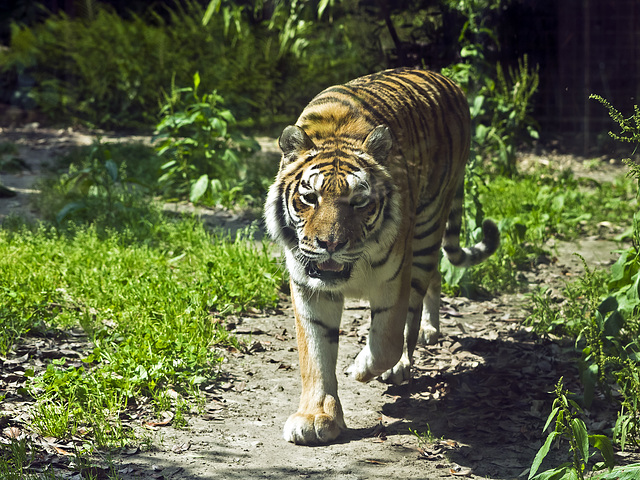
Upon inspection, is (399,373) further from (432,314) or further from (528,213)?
(528,213)

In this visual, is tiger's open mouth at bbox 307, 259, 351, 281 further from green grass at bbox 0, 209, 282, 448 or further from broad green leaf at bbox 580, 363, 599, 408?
broad green leaf at bbox 580, 363, 599, 408

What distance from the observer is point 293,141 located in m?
2.98

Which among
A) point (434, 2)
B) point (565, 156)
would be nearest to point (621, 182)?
point (565, 156)

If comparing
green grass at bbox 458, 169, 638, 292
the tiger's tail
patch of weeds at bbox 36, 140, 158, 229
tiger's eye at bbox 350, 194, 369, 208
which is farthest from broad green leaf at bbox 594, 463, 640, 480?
patch of weeds at bbox 36, 140, 158, 229

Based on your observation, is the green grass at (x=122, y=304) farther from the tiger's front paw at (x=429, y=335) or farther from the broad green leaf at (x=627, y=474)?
the broad green leaf at (x=627, y=474)

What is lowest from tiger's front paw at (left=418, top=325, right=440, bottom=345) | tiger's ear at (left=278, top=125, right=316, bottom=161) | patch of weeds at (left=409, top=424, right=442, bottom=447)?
patch of weeds at (left=409, top=424, right=442, bottom=447)

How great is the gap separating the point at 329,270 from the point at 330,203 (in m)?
0.28

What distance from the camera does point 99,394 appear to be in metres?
3.15

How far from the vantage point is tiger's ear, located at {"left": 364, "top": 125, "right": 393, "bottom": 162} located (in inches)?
116

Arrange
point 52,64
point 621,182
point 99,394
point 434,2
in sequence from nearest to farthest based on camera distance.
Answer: point 99,394 → point 434,2 → point 621,182 → point 52,64

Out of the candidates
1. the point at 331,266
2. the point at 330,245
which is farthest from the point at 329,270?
the point at 330,245

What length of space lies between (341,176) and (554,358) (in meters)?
1.81

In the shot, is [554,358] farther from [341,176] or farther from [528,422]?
[341,176]

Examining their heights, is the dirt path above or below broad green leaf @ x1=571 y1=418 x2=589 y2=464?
below
